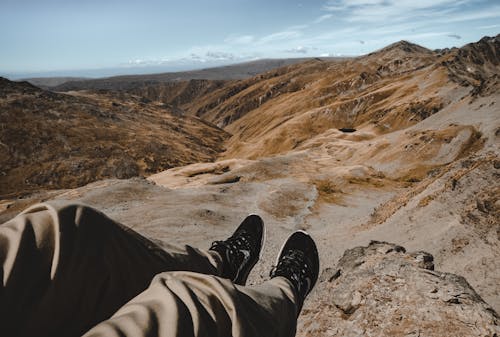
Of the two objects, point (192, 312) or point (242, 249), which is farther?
point (242, 249)

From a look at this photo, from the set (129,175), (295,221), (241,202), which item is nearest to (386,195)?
(295,221)

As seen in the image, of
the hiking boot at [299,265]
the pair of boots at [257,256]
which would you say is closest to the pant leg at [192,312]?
the hiking boot at [299,265]

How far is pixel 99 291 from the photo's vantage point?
12.6 feet

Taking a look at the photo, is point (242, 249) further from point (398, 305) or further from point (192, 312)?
point (192, 312)

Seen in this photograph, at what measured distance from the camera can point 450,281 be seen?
7480 mm

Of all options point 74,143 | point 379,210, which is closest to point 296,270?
point 379,210

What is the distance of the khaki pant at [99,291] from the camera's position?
3.10 meters

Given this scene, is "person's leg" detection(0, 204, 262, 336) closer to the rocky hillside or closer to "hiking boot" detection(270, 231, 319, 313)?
"hiking boot" detection(270, 231, 319, 313)

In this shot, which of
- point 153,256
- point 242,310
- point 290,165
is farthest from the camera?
point 290,165

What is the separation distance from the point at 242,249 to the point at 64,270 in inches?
187

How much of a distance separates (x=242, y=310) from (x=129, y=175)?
87540 millimetres

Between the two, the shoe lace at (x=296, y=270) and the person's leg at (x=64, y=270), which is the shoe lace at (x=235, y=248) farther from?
the person's leg at (x=64, y=270)

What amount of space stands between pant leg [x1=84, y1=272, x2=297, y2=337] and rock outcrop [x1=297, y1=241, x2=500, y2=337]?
147 inches

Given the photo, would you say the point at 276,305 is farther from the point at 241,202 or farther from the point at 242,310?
the point at 241,202
